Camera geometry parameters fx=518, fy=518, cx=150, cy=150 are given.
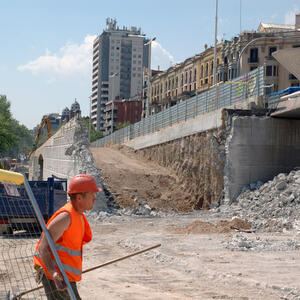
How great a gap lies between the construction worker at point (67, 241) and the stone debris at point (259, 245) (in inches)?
314

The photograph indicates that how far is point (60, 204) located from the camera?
53.3 feet

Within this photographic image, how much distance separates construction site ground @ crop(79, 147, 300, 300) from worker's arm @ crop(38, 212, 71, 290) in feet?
11.3

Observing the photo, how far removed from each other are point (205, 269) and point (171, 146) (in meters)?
19.4

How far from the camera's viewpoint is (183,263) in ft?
34.2

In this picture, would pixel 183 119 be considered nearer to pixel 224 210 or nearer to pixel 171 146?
pixel 171 146

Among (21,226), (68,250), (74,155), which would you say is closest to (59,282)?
(68,250)

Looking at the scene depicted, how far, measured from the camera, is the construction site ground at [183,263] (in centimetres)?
796

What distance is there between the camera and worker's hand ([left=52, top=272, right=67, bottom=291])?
4.18 m

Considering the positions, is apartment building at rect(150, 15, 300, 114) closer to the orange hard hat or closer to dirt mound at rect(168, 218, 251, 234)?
dirt mound at rect(168, 218, 251, 234)

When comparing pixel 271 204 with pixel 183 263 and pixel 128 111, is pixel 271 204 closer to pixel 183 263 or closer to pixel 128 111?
pixel 183 263

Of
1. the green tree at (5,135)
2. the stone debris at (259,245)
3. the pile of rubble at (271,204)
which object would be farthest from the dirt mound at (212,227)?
the green tree at (5,135)

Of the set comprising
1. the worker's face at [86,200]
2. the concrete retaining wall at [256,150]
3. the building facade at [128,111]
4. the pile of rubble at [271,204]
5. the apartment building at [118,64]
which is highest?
the apartment building at [118,64]

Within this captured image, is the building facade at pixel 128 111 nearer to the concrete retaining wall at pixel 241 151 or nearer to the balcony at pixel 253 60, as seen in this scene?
the balcony at pixel 253 60

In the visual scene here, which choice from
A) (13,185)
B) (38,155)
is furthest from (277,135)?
(38,155)
